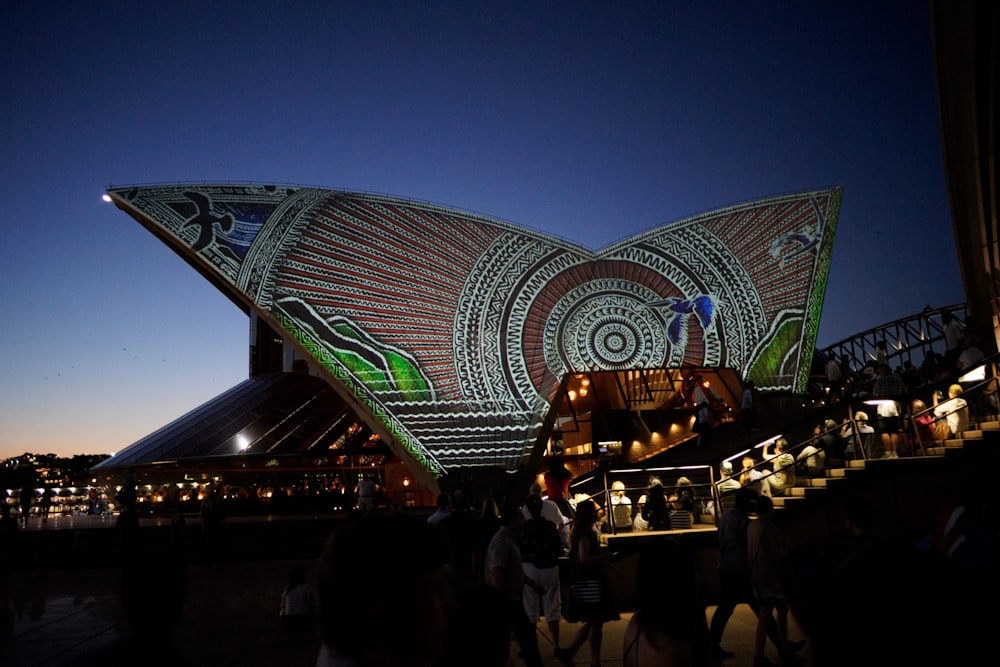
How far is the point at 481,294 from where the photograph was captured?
19.0 m

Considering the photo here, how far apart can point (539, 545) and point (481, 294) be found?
13.6 m

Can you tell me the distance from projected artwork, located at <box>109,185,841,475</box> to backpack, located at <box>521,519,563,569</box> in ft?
36.7

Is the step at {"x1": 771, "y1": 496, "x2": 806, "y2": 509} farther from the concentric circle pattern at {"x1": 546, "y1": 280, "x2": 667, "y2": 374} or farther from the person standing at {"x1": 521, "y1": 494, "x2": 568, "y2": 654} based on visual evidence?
the concentric circle pattern at {"x1": 546, "y1": 280, "x2": 667, "y2": 374}

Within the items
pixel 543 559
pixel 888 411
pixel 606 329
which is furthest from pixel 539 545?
pixel 606 329

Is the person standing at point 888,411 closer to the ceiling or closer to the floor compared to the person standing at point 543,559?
closer to the ceiling

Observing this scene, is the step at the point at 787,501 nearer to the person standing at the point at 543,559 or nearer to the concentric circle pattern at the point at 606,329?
the person standing at the point at 543,559

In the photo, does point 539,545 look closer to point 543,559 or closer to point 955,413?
point 543,559

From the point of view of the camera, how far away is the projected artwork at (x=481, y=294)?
56.1ft

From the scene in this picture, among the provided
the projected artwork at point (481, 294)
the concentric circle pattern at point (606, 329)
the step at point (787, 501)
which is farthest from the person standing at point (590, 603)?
the concentric circle pattern at point (606, 329)

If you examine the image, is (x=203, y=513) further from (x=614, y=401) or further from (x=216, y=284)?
(x=614, y=401)

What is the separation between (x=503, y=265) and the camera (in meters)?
19.4

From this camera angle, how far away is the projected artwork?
17094 millimetres

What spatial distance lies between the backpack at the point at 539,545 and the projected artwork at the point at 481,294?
36.7 ft

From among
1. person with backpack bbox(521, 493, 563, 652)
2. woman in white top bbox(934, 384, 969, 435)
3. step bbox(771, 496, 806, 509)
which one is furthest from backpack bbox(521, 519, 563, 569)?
woman in white top bbox(934, 384, 969, 435)
